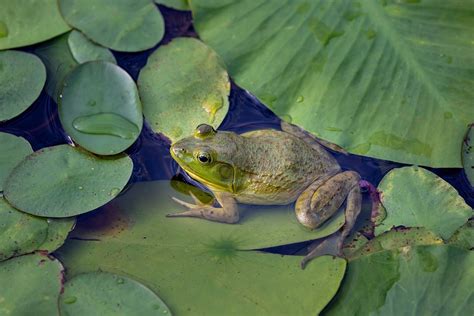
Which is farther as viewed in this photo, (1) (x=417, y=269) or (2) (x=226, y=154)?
(2) (x=226, y=154)

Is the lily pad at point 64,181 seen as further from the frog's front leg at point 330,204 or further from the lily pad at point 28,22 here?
the frog's front leg at point 330,204

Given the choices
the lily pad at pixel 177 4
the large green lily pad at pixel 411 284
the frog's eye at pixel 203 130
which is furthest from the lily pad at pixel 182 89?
the large green lily pad at pixel 411 284

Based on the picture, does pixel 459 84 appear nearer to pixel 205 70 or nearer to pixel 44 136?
pixel 205 70

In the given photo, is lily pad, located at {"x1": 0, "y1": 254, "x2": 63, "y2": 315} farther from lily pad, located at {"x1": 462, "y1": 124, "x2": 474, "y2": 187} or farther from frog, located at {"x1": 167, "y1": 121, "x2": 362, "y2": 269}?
lily pad, located at {"x1": 462, "y1": 124, "x2": 474, "y2": 187}

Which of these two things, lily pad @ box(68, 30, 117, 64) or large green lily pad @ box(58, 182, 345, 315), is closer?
large green lily pad @ box(58, 182, 345, 315)

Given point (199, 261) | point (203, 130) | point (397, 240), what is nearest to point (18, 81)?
point (203, 130)

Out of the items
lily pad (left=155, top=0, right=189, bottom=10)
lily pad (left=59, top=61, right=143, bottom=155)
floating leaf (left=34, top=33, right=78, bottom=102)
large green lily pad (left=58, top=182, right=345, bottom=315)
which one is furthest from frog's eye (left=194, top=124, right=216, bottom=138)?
lily pad (left=155, top=0, right=189, bottom=10)

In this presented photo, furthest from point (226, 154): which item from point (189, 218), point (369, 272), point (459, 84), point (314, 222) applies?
point (459, 84)
